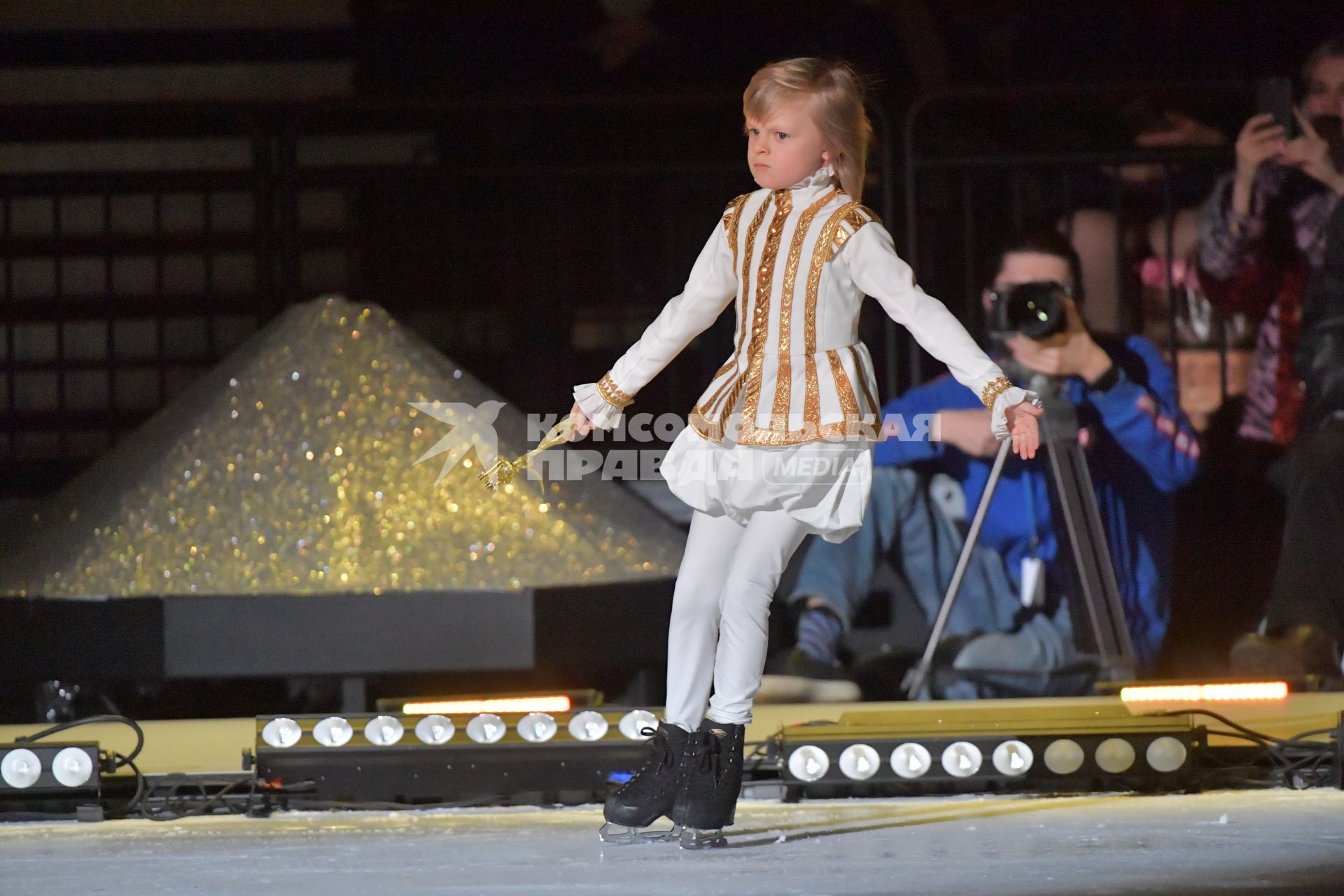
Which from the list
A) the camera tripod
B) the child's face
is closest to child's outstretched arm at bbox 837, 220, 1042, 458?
the child's face

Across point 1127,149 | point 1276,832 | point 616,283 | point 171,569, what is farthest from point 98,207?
point 1276,832

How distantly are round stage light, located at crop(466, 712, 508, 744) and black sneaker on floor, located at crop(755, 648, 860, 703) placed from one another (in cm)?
90

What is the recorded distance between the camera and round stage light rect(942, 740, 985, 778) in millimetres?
2336

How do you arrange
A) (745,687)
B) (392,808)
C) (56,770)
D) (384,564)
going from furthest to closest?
1. (384,564)
2. (392,808)
3. (56,770)
4. (745,687)

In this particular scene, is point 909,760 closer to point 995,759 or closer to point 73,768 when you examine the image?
point 995,759

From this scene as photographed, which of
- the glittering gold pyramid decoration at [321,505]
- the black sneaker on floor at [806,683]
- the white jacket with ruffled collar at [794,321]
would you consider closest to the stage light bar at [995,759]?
the white jacket with ruffled collar at [794,321]

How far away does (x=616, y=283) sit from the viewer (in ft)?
10.9

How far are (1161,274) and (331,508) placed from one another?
5.65 feet

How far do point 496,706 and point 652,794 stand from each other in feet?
1.84

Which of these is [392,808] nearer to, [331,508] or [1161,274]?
[331,508]

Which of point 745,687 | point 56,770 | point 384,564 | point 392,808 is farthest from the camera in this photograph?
point 384,564

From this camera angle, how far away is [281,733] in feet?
7.80

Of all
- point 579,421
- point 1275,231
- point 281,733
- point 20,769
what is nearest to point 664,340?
point 579,421

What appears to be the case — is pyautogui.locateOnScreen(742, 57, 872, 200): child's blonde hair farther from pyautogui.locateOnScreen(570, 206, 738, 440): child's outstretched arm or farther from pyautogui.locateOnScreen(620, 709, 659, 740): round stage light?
pyautogui.locateOnScreen(620, 709, 659, 740): round stage light
